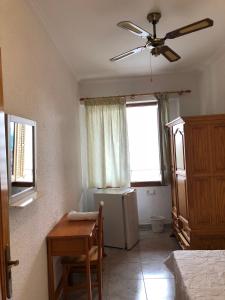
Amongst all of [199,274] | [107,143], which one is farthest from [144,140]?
[199,274]

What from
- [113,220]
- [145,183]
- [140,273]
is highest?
[145,183]

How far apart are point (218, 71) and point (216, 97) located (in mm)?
373

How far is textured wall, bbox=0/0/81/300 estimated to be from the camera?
1814 mm

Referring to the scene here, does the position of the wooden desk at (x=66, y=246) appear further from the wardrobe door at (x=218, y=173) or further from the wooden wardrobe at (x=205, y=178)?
the wardrobe door at (x=218, y=173)

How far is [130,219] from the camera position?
4191 mm

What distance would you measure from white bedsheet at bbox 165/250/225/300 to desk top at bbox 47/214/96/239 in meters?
0.79

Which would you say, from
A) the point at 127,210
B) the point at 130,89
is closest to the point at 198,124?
the point at 127,210

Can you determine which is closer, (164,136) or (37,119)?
(37,119)

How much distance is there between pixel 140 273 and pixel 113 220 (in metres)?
1.02

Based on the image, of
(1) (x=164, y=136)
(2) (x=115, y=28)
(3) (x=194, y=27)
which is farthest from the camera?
(1) (x=164, y=136)

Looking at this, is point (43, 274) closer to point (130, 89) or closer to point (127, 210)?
point (127, 210)

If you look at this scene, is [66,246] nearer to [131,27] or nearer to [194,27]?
[131,27]

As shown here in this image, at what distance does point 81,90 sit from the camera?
197 inches

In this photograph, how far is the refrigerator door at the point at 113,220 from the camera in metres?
4.14
